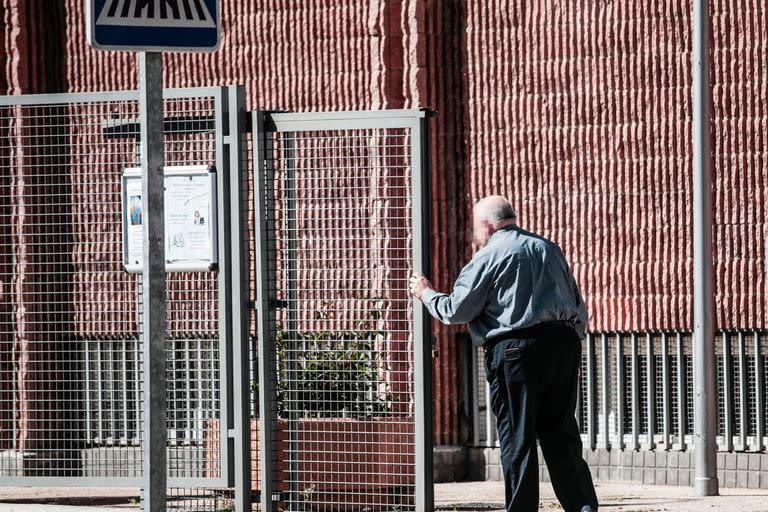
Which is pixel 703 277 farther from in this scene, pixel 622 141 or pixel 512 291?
pixel 512 291

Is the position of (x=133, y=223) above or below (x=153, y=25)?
below

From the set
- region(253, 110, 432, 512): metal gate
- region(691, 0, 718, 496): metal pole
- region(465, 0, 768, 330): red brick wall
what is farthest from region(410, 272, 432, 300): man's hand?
region(465, 0, 768, 330): red brick wall

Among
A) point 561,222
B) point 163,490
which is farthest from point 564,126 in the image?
point 163,490

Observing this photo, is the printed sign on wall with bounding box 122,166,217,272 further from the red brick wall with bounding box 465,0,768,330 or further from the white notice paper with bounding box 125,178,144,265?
the red brick wall with bounding box 465,0,768,330

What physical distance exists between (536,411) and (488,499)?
3.59 meters

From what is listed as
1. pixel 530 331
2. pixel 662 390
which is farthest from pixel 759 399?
pixel 530 331

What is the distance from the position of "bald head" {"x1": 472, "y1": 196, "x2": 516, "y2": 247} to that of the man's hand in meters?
0.40

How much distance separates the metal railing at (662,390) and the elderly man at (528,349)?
4173 millimetres

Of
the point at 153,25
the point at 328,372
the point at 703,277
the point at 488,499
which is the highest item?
the point at 153,25

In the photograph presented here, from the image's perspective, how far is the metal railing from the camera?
12141mm

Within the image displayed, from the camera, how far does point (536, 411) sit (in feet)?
26.9

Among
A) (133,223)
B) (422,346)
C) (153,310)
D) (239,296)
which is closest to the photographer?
(153,310)

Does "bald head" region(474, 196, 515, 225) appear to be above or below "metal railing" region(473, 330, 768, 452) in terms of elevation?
above

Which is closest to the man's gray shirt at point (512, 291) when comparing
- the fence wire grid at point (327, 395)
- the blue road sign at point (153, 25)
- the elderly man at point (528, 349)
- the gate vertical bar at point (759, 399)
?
the elderly man at point (528, 349)
